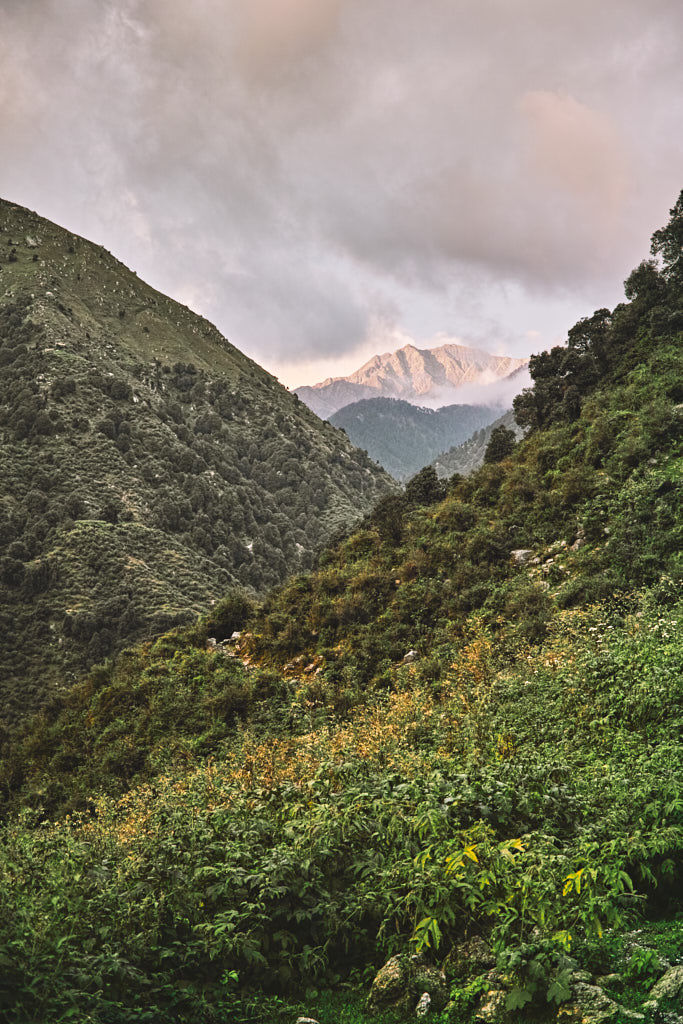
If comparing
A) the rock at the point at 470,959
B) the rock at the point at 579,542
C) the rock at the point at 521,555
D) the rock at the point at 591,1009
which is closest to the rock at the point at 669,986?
the rock at the point at 591,1009

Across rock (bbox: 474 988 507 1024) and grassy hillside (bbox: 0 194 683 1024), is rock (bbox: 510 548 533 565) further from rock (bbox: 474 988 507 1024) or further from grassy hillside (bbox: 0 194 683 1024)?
rock (bbox: 474 988 507 1024)

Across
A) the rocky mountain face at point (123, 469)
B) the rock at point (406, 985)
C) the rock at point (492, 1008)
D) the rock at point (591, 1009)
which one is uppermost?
the rocky mountain face at point (123, 469)

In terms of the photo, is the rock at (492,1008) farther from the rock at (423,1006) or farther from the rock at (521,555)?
the rock at (521,555)

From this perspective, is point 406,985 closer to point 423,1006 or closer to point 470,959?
point 423,1006

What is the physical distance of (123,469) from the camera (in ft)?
231

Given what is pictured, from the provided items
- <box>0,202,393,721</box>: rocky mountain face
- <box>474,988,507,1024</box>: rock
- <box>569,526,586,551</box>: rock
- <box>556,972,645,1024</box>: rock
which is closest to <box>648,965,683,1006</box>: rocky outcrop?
<box>556,972,645,1024</box>: rock

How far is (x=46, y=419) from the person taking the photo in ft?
231

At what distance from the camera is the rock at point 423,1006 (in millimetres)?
4227

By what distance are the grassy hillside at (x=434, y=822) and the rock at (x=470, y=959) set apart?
0.02 meters

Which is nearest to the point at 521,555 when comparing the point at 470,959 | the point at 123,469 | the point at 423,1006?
the point at 470,959

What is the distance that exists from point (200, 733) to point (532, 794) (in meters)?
12.7

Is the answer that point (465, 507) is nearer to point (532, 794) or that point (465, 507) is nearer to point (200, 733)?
point (200, 733)

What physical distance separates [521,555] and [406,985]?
12.9m

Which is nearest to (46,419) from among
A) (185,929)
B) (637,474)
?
(637,474)
